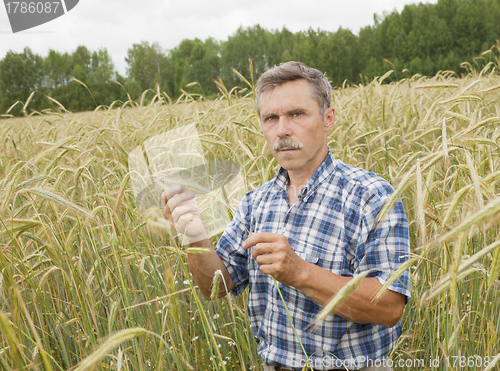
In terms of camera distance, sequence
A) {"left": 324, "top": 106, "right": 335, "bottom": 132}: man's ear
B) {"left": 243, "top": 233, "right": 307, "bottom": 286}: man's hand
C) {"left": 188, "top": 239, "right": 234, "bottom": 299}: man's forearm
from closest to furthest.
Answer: {"left": 243, "top": 233, "right": 307, "bottom": 286}: man's hand < {"left": 188, "top": 239, "right": 234, "bottom": 299}: man's forearm < {"left": 324, "top": 106, "right": 335, "bottom": 132}: man's ear

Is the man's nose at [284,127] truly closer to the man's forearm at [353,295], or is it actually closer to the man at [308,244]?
the man at [308,244]

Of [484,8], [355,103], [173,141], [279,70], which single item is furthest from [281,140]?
[484,8]

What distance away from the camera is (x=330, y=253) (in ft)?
4.57

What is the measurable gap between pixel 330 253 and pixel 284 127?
54cm

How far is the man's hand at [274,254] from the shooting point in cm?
111

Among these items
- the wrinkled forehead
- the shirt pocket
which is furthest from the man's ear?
the shirt pocket

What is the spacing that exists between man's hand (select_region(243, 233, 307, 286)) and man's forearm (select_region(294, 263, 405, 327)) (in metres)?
0.07

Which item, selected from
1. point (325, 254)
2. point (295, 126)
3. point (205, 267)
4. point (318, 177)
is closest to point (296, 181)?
point (318, 177)

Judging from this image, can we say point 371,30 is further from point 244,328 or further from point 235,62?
point 244,328

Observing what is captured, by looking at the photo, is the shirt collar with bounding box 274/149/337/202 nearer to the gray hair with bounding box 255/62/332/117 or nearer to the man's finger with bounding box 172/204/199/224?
the gray hair with bounding box 255/62/332/117

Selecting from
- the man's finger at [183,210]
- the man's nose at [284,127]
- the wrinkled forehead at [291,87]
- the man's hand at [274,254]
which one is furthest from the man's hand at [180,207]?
the wrinkled forehead at [291,87]

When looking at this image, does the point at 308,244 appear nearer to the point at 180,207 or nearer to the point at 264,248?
the point at 264,248

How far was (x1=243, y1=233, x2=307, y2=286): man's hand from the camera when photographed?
111 centimetres

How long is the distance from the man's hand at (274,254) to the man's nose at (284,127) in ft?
1.72
